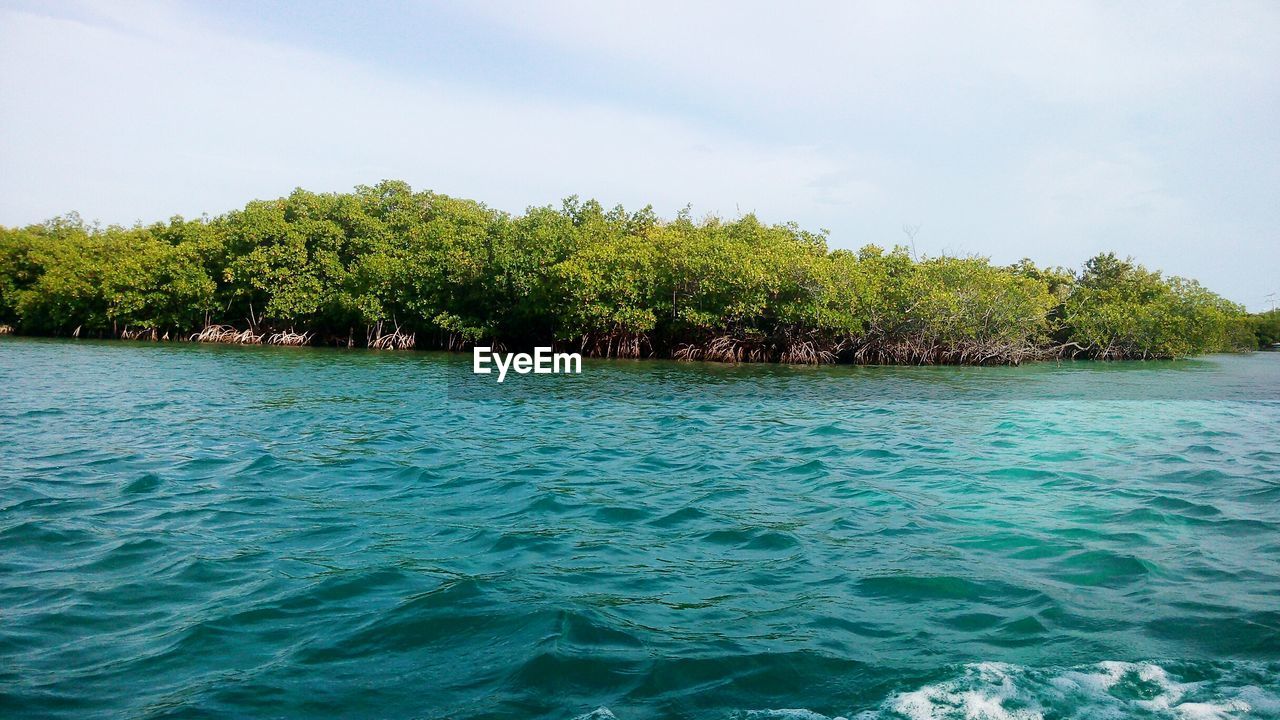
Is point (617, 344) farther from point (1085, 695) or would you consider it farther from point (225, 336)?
point (1085, 695)

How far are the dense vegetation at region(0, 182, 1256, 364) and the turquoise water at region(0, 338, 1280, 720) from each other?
1974 cm

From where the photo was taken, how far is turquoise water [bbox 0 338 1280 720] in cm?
357

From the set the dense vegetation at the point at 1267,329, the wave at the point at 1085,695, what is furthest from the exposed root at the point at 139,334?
the dense vegetation at the point at 1267,329

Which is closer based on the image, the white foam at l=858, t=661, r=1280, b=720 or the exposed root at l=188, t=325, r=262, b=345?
the white foam at l=858, t=661, r=1280, b=720

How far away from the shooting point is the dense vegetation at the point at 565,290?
103 ft

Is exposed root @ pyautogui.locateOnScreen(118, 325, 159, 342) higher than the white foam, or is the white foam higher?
exposed root @ pyautogui.locateOnScreen(118, 325, 159, 342)

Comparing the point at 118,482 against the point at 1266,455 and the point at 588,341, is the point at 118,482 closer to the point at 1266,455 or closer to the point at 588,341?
the point at 1266,455

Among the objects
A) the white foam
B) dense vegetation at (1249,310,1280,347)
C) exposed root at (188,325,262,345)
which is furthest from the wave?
dense vegetation at (1249,310,1280,347)

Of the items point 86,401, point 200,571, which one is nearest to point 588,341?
point 86,401

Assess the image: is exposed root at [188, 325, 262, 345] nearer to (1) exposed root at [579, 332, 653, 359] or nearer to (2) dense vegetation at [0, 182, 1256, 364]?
(2) dense vegetation at [0, 182, 1256, 364]

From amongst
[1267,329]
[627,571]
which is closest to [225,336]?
[627,571]

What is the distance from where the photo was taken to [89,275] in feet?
138

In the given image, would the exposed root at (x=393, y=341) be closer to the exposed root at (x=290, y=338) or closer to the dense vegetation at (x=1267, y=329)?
the exposed root at (x=290, y=338)

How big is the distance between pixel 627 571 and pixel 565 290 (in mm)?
27432
